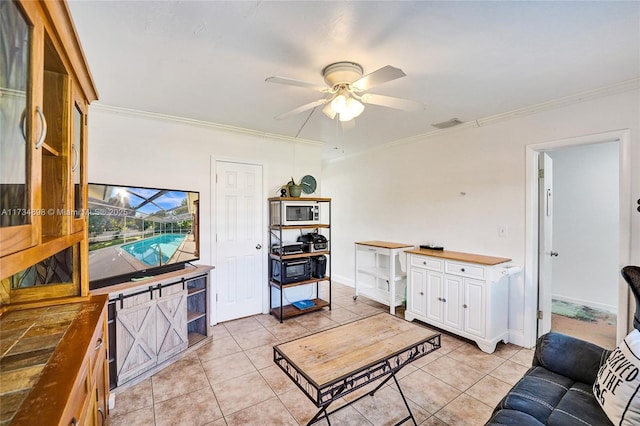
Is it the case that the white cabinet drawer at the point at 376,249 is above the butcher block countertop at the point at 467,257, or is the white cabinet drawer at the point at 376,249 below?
below

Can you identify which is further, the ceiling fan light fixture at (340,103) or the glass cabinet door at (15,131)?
the ceiling fan light fixture at (340,103)

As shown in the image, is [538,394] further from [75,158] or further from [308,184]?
[308,184]

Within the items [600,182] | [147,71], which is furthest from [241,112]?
[600,182]

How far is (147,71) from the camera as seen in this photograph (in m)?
2.15

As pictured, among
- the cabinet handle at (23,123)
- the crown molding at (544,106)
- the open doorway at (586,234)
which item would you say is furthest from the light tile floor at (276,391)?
the crown molding at (544,106)

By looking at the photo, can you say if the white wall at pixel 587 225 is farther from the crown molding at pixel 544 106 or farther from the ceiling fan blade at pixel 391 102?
the ceiling fan blade at pixel 391 102

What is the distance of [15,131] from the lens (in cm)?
79

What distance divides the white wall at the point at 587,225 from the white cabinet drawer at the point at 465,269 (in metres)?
2.51

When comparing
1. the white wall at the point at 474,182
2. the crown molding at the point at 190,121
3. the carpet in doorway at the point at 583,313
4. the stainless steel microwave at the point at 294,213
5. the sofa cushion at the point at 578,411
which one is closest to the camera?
the sofa cushion at the point at 578,411

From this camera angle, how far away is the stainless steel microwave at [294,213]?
3.68 meters

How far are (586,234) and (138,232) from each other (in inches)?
228

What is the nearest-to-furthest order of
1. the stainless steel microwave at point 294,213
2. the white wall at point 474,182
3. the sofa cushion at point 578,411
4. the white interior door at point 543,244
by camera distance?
the sofa cushion at point 578,411 < the white wall at point 474,182 < the white interior door at point 543,244 < the stainless steel microwave at point 294,213

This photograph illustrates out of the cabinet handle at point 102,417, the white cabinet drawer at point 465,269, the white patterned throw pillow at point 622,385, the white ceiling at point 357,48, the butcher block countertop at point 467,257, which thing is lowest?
the cabinet handle at point 102,417

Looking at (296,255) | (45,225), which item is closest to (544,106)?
(296,255)
